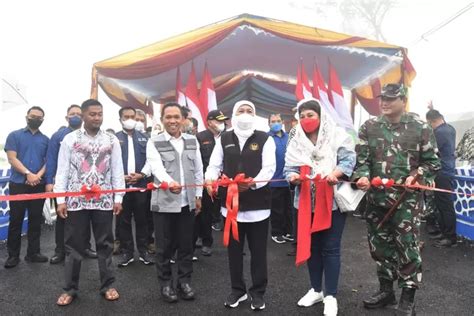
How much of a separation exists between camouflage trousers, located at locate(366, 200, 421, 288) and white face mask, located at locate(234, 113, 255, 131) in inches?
45.4

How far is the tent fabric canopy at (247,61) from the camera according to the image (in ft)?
21.6

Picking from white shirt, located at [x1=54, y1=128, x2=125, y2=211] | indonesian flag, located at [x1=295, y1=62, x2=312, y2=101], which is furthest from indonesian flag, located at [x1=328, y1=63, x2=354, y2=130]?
white shirt, located at [x1=54, y1=128, x2=125, y2=211]

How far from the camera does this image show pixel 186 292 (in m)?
3.15

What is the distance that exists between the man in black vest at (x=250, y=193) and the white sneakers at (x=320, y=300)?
1.14 feet

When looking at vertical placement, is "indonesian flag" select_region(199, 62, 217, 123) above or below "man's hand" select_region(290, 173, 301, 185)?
above

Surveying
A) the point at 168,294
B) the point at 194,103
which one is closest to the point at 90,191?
the point at 168,294

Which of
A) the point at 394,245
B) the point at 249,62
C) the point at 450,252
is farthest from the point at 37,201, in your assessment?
the point at 249,62

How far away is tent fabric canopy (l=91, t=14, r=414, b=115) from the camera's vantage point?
658 cm

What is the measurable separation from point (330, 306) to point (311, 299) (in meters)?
0.24

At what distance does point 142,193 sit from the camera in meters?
4.19

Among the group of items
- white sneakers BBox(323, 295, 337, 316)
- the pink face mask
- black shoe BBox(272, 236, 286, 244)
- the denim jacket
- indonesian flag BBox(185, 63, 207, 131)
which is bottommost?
black shoe BBox(272, 236, 286, 244)

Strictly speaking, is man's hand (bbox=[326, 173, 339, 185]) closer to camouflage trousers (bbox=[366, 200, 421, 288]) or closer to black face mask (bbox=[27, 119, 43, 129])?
camouflage trousers (bbox=[366, 200, 421, 288])

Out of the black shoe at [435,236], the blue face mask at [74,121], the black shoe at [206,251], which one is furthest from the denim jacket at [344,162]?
the black shoe at [435,236]

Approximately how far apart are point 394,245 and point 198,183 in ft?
5.60
